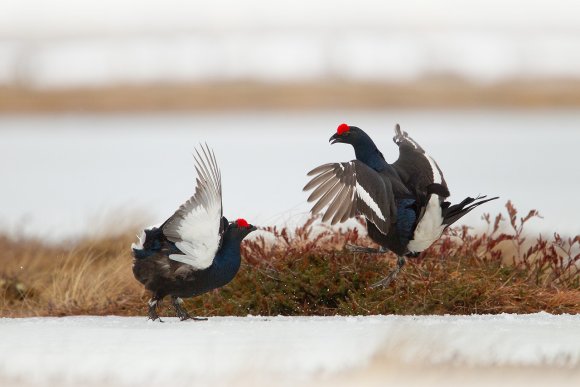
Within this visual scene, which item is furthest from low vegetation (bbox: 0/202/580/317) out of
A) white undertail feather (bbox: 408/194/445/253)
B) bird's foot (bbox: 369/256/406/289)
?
white undertail feather (bbox: 408/194/445/253)

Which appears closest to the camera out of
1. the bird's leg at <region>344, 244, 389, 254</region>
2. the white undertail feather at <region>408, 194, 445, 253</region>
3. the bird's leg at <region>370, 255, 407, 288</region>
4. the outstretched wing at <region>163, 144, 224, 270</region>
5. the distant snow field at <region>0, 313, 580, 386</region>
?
the distant snow field at <region>0, 313, 580, 386</region>

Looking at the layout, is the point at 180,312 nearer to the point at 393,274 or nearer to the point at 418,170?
the point at 393,274

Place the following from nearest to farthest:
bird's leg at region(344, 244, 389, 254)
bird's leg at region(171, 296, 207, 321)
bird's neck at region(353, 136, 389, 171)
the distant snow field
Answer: the distant snow field, bird's leg at region(171, 296, 207, 321), bird's neck at region(353, 136, 389, 171), bird's leg at region(344, 244, 389, 254)

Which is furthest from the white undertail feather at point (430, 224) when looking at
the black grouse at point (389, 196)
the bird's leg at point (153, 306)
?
the bird's leg at point (153, 306)

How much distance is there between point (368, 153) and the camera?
7.56 metres

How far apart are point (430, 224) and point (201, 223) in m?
1.82

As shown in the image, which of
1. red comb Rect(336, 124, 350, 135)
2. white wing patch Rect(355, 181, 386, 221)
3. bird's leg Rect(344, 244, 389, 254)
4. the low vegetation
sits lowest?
the low vegetation

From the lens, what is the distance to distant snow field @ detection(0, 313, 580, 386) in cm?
542

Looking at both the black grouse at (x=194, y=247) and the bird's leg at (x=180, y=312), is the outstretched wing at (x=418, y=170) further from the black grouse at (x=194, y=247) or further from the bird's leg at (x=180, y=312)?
the bird's leg at (x=180, y=312)

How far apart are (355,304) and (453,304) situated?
0.76 metres

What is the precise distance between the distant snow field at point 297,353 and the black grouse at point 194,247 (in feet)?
1.05

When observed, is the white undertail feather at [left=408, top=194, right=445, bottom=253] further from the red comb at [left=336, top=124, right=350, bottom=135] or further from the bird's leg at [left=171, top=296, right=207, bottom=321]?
the bird's leg at [left=171, top=296, right=207, bottom=321]

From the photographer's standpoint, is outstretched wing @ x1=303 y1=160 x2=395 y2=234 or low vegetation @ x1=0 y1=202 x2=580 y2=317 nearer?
outstretched wing @ x1=303 y1=160 x2=395 y2=234

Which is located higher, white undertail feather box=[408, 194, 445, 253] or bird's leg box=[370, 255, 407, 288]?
white undertail feather box=[408, 194, 445, 253]
